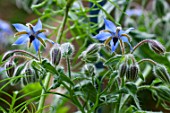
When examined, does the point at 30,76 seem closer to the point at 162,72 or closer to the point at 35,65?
the point at 35,65

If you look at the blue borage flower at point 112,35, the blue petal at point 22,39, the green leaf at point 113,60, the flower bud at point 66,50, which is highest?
the blue petal at point 22,39

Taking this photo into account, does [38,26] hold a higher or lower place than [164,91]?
higher

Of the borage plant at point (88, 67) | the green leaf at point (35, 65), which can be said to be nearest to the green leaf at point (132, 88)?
the borage plant at point (88, 67)

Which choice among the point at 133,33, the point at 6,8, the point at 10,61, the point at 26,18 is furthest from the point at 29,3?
the point at 6,8

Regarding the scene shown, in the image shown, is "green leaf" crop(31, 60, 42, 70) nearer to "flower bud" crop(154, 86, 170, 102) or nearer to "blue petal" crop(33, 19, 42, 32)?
"blue petal" crop(33, 19, 42, 32)

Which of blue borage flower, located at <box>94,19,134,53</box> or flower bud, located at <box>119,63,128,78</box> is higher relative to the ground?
blue borage flower, located at <box>94,19,134,53</box>

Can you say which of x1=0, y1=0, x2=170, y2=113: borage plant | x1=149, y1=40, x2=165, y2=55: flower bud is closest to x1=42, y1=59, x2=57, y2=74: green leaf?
x1=0, y1=0, x2=170, y2=113: borage plant

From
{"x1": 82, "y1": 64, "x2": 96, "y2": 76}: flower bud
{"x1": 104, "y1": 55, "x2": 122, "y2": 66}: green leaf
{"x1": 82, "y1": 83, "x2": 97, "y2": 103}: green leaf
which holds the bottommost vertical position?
{"x1": 82, "y1": 83, "x2": 97, "y2": 103}: green leaf

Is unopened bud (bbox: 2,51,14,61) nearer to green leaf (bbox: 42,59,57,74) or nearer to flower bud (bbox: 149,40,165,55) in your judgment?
green leaf (bbox: 42,59,57,74)

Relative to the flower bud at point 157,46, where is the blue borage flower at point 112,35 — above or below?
above

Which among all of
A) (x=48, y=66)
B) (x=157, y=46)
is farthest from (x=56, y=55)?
(x=157, y=46)

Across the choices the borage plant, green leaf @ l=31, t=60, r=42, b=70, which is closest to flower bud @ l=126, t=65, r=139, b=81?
the borage plant

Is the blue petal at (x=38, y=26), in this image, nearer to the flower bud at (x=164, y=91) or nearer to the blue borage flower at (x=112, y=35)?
the blue borage flower at (x=112, y=35)
